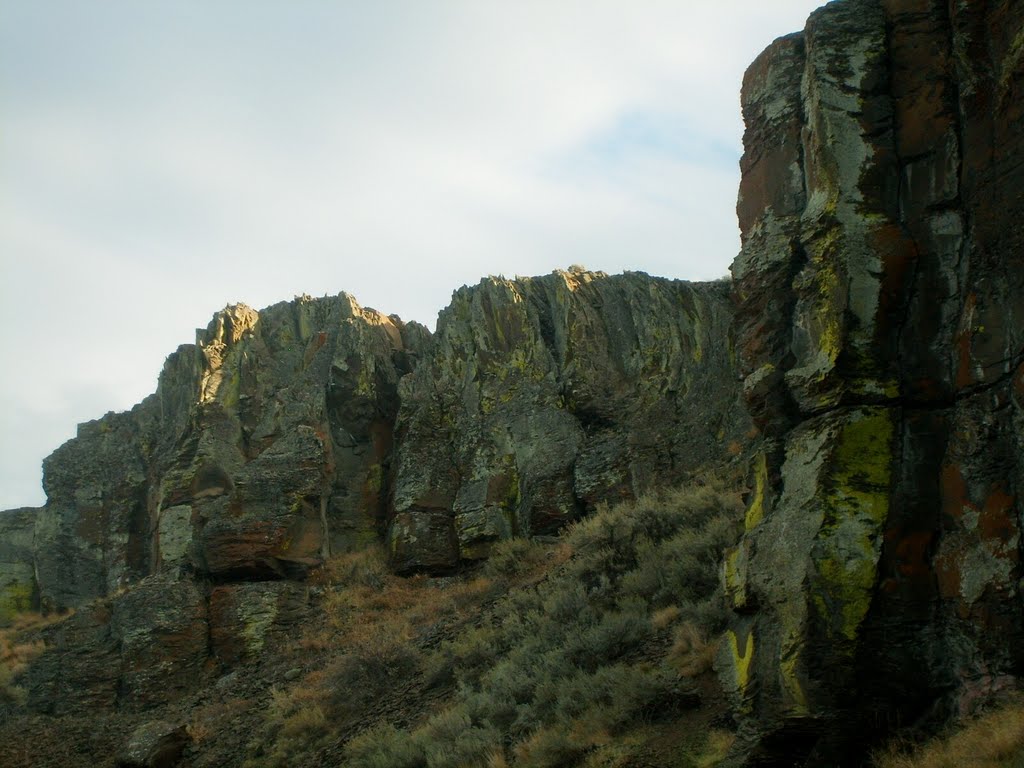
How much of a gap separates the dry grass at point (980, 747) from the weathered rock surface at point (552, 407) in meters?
15.8

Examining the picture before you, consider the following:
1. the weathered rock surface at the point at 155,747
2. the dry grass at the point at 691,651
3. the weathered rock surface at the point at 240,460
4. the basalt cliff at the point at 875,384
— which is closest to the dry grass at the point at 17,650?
the weathered rock surface at the point at 240,460

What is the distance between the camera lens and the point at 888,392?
30.7 ft

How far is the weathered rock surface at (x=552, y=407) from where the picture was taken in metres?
25.4

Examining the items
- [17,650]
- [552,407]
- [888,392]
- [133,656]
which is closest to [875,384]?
[888,392]

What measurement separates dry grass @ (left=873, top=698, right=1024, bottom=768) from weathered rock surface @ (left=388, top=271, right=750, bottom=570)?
15772mm

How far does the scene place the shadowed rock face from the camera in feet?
28.2

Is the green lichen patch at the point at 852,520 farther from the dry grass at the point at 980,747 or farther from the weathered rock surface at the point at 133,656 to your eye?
the weathered rock surface at the point at 133,656

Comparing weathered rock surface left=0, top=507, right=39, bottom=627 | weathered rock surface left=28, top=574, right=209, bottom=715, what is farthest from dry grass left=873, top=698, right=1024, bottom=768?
weathered rock surface left=0, top=507, right=39, bottom=627

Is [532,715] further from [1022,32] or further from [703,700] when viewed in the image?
[1022,32]

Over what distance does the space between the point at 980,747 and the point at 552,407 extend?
20397mm

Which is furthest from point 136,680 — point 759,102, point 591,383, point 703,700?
point 759,102

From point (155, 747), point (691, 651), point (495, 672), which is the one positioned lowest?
point (155, 747)

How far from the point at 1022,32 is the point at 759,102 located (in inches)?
129

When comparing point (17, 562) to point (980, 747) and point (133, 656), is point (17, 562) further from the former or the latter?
point (980, 747)
